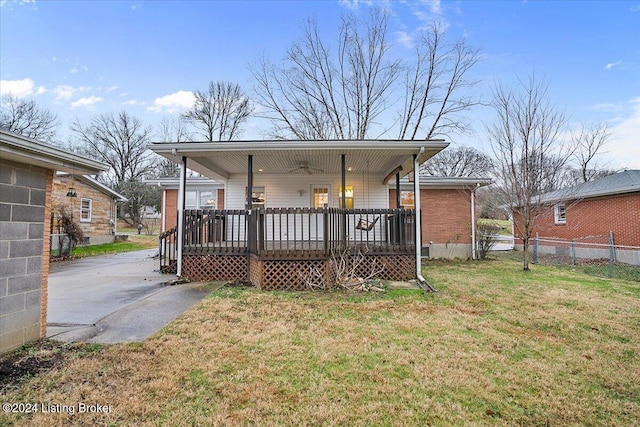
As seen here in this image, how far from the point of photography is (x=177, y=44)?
46.6ft

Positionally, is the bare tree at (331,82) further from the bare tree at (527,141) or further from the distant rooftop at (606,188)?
the distant rooftop at (606,188)

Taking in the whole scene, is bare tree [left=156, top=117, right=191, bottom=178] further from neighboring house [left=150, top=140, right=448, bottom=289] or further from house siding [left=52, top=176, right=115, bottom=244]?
neighboring house [left=150, top=140, right=448, bottom=289]

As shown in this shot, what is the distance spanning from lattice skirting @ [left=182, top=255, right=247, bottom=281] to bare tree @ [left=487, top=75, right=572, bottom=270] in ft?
29.0

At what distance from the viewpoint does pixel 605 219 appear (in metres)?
12.4

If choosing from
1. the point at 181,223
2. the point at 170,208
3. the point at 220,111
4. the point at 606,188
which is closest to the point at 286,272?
the point at 181,223

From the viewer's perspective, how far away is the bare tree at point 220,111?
25.9 m

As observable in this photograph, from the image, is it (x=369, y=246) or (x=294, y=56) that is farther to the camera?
(x=294, y=56)

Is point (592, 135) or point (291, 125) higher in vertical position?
point (291, 125)

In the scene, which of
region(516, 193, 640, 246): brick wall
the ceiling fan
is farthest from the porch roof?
region(516, 193, 640, 246): brick wall

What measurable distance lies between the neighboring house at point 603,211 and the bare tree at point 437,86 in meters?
7.30

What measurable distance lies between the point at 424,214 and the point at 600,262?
6831 mm

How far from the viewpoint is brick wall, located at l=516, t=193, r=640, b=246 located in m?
11.2

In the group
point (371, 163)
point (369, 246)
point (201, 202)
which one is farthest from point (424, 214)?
point (201, 202)

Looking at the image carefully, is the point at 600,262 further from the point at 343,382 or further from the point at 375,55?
the point at 375,55
